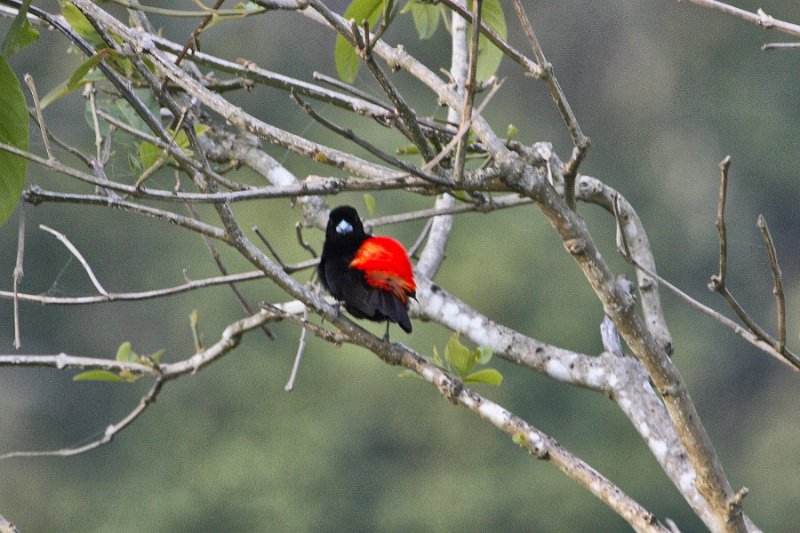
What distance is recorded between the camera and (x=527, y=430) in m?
2.37

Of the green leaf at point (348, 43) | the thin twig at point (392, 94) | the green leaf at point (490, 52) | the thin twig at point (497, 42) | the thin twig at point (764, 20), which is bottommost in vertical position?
the thin twig at point (392, 94)

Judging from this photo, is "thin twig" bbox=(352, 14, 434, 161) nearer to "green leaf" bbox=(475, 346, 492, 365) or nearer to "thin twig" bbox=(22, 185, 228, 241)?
"thin twig" bbox=(22, 185, 228, 241)

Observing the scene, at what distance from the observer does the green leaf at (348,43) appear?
7.66 feet

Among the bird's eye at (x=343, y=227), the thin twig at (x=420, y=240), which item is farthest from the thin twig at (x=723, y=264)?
the bird's eye at (x=343, y=227)

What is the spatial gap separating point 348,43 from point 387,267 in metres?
1.05

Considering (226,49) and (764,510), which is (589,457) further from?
(226,49)

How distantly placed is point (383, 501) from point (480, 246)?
11.8ft

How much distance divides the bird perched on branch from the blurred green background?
9188 millimetres

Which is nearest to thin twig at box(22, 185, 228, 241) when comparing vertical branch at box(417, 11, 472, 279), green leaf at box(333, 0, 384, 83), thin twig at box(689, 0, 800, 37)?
green leaf at box(333, 0, 384, 83)

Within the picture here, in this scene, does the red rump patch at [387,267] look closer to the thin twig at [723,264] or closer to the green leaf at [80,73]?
the green leaf at [80,73]

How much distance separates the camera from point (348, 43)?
2498 mm

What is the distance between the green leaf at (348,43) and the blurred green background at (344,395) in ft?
33.6

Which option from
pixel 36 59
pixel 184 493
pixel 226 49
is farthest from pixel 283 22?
pixel 184 493

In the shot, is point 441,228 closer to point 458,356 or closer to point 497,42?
point 458,356
